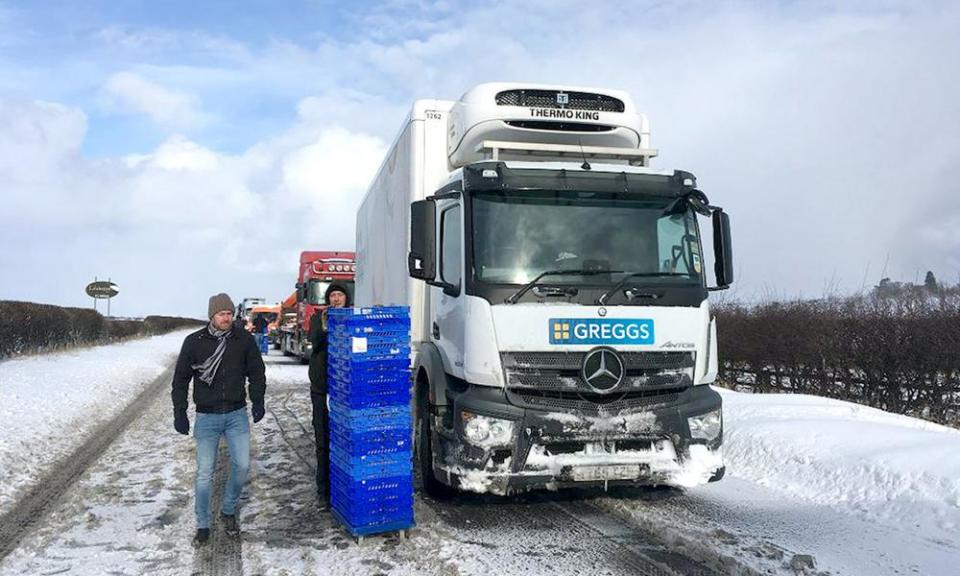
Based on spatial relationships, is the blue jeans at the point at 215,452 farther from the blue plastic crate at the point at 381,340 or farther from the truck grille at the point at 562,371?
the truck grille at the point at 562,371

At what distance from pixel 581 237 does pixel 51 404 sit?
1059 cm

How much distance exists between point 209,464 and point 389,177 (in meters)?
4.01

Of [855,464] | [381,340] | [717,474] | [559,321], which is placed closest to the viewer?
[381,340]

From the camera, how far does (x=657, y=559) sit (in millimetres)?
4918

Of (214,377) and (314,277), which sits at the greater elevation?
(314,277)

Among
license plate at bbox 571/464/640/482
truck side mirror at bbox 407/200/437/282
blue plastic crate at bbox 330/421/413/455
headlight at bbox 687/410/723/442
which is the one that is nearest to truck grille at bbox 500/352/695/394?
headlight at bbox 687/410/723/442

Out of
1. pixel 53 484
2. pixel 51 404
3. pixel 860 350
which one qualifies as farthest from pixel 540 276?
pixel 51 404

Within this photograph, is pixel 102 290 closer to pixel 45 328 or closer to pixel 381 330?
pixel 45 328

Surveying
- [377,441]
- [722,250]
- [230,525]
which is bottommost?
[230,525]

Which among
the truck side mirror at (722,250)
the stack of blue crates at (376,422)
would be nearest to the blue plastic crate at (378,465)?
the stack of blue crates at (376,422)

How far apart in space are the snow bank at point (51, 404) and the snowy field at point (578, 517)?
82 mm

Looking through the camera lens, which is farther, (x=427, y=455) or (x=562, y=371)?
(x=427, y=455)

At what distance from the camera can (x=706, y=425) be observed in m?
5.77

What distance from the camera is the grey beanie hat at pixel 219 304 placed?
5.47 m
